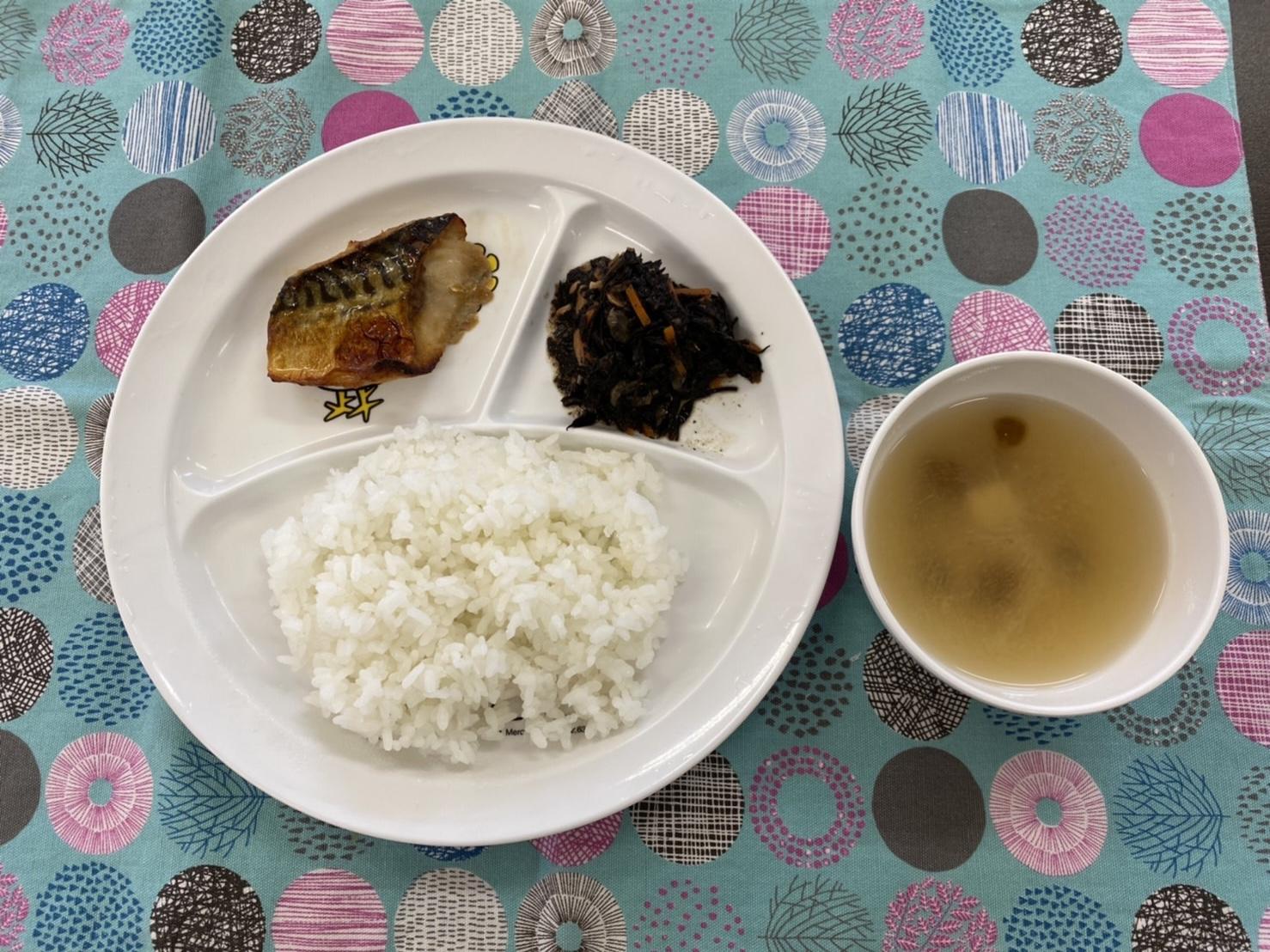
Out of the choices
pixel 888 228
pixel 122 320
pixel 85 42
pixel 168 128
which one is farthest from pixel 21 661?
pixel 888 228

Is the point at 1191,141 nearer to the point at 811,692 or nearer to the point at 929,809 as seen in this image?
the point at 811,692

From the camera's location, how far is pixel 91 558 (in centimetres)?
237

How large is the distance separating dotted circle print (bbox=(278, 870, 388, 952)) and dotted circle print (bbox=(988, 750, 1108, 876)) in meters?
1.66

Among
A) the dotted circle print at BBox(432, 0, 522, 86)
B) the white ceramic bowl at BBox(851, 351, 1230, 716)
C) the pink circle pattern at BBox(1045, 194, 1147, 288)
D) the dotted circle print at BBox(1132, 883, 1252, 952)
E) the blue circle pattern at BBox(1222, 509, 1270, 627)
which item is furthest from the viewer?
the dotted circle print at BBox(432, 0, 522, 86)

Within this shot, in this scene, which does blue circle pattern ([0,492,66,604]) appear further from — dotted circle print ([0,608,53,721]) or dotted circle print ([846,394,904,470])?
dotted circle print ([846,394,904,470])

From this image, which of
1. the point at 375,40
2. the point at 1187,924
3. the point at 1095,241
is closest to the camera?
the point at 1187,924

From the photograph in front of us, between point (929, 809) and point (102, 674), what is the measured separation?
2.28 meters

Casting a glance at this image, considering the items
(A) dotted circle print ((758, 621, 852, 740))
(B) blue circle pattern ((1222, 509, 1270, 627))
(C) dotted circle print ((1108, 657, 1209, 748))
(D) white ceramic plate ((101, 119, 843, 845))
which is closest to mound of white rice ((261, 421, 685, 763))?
(D) white ceramic plate ((101, 119, 843, 845))

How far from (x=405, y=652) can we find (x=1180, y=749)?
204 centimetres

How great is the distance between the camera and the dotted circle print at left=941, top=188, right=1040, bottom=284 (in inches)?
93.9

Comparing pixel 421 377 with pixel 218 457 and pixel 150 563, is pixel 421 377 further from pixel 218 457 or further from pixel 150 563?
pixel 150 563

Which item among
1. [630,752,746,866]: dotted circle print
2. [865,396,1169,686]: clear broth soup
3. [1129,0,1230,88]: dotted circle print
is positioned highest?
[1129,0,1230,88]: dotted circle print

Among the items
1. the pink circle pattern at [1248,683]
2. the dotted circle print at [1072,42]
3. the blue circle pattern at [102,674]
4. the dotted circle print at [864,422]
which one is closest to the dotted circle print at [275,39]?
the blue circle pattern at [102,674]

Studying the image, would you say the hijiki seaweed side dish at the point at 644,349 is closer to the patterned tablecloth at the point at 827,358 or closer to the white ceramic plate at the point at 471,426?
the white ceramic plate at the point at 471,426
